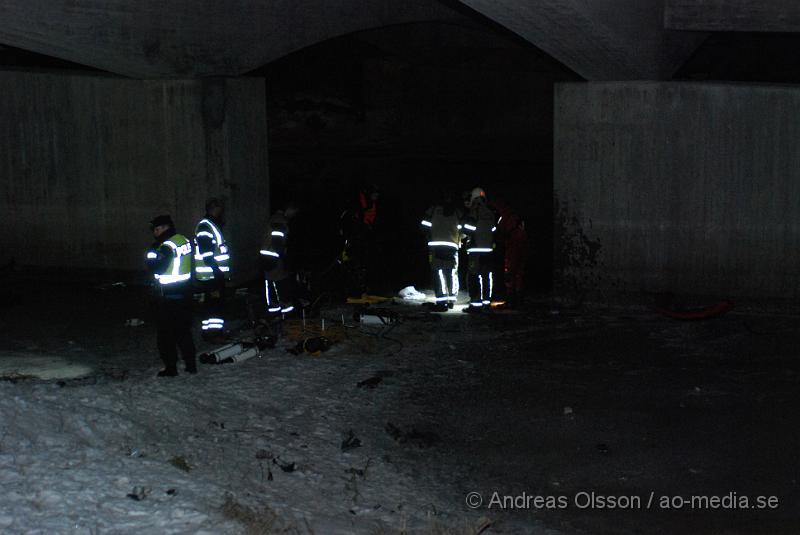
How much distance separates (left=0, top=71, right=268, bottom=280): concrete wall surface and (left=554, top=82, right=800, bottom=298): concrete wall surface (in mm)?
5340

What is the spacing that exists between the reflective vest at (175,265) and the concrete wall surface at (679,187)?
6426 millimetres

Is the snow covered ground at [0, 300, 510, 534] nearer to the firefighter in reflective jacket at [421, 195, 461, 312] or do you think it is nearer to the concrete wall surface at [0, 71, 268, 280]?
the firefighter in reflective jacket at [421, 195, 461, 312]

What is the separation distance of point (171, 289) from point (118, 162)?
7477 millimetres

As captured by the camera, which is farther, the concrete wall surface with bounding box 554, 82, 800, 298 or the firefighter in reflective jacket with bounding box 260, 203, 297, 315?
the concrete wall surface with bounding box 554, 82, 800, 298

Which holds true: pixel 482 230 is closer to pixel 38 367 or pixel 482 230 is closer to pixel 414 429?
pixel 414 429

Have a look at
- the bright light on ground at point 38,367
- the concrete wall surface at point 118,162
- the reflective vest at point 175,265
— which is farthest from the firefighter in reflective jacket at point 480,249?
the bright light on ground at point 38,367

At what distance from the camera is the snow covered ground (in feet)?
23.2

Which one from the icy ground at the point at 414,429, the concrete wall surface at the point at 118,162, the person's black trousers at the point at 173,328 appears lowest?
the icy ground at the point at 414,429

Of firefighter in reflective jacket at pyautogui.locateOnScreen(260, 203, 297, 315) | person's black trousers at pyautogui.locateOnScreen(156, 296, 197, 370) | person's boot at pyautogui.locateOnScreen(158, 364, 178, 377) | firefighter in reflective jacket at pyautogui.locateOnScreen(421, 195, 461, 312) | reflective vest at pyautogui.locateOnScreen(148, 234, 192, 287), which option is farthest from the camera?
firefighter in reflective jacket at pyautogui.locateOnScreen(421, 195, 461, 312)

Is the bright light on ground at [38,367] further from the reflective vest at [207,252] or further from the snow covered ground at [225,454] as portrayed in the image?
the reflective vest at [207,252]

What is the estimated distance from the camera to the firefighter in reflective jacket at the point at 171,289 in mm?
11180

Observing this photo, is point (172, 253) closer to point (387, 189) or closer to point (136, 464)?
point (136, 464)

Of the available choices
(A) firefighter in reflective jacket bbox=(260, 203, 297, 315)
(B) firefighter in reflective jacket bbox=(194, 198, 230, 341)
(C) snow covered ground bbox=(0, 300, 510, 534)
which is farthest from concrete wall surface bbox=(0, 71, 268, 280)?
(C) snow covered ground bbox=(0, 300, 510, 534)

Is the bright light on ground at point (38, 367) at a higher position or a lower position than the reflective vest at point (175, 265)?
lower
